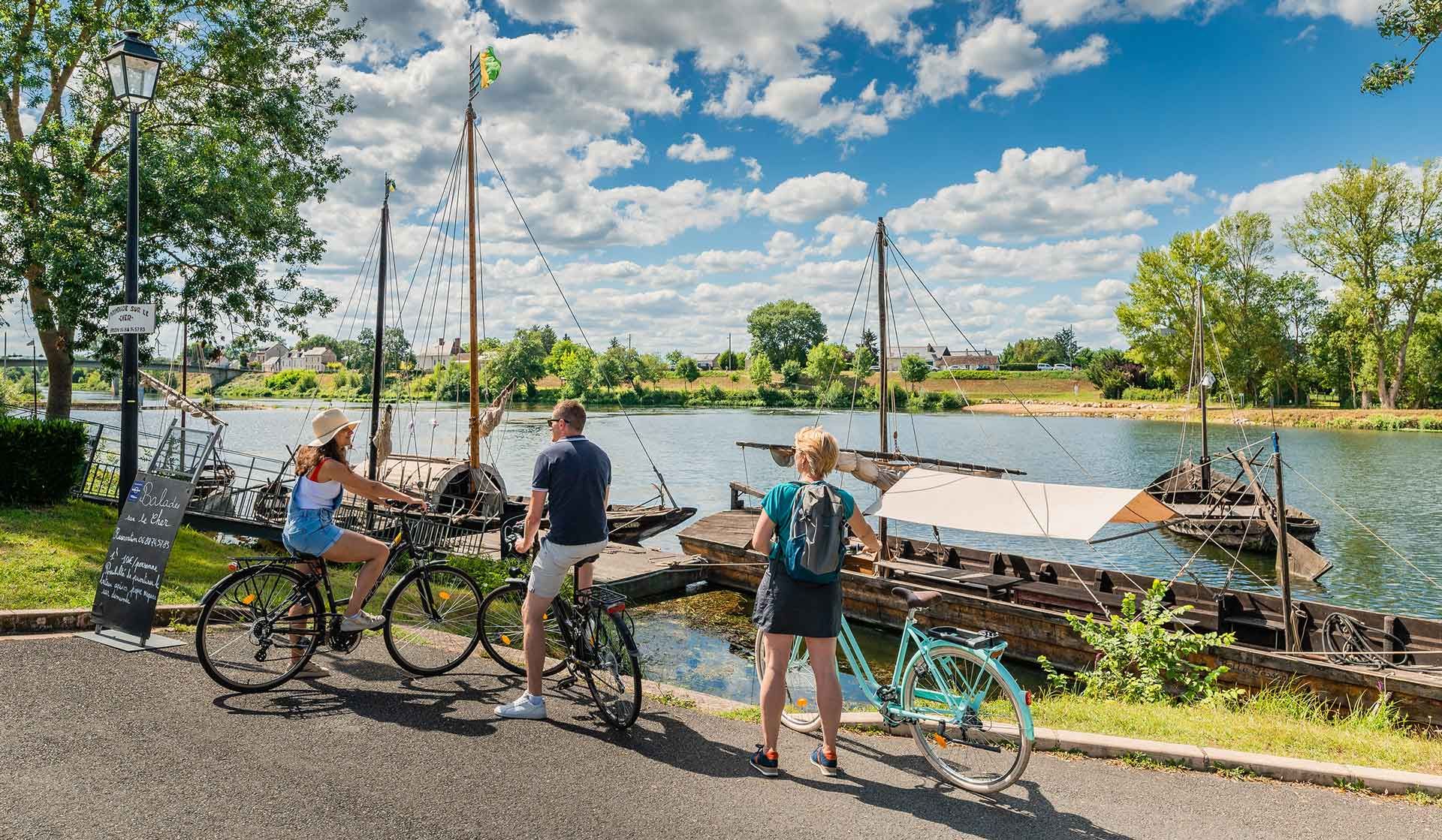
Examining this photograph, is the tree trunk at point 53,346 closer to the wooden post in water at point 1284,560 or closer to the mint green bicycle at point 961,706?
the mint green bicycle at point 961,706

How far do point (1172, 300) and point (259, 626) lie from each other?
7165 centimetres

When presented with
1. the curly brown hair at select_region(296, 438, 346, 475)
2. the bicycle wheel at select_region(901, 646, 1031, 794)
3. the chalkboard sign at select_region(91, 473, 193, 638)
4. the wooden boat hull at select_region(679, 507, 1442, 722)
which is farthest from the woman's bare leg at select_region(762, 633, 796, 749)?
the wooden boat hull at select_region(679, 507, 1442, 722)

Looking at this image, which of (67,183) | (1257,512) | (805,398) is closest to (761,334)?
(805,398)

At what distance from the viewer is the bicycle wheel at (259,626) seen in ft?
18.0

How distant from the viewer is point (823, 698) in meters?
4.64

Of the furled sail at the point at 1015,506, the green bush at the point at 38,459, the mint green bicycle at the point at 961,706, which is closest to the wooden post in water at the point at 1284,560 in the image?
the furled sail at the point at 1015,506

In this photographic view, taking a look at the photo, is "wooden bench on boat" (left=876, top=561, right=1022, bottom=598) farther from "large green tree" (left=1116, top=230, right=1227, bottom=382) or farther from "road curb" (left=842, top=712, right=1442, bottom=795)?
"large green tree" (left=1116, top=230, right=1227, bottom=382)

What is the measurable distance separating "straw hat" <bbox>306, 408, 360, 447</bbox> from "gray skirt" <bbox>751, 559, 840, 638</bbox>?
3.30 metres

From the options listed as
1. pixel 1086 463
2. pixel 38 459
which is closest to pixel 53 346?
pixel 38 459

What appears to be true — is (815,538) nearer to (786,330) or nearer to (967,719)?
(967,719)

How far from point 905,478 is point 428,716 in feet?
33.6

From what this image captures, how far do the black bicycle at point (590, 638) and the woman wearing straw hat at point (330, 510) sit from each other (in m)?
0.87

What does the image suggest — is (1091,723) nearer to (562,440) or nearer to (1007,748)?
(1007,748)

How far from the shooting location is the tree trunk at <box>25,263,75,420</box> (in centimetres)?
1257
